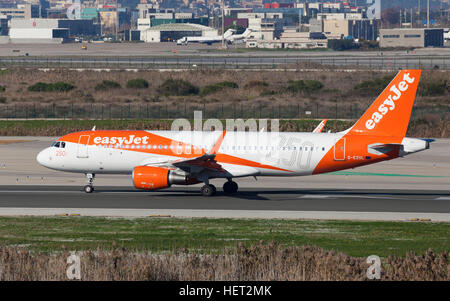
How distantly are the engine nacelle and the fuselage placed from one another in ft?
5.94

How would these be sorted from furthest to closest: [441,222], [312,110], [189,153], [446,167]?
[312,110], [446,167], [189,153], [441,222]

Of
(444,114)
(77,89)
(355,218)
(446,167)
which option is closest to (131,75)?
(77,89)

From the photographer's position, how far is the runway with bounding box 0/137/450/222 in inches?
1622

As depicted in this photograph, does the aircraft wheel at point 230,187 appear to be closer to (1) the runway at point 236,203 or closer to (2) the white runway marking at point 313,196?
(1) the runway at point 236,203

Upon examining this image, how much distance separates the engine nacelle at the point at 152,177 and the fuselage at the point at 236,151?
1.81 m

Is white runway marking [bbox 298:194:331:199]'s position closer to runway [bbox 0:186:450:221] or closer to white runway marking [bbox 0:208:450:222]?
runway [bbox 0:186:450:221]

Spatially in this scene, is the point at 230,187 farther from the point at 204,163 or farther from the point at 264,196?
the point at 204,163

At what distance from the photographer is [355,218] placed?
39.4 metres

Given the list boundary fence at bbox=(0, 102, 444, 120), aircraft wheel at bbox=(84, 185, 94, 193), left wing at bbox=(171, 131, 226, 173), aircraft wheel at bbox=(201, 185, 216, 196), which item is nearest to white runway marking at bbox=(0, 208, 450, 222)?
left wing at bbox=(171, 131, 226, 173)

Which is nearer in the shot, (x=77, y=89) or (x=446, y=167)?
(x=446, y=167)

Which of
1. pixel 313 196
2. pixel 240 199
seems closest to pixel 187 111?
pixel 313 196
